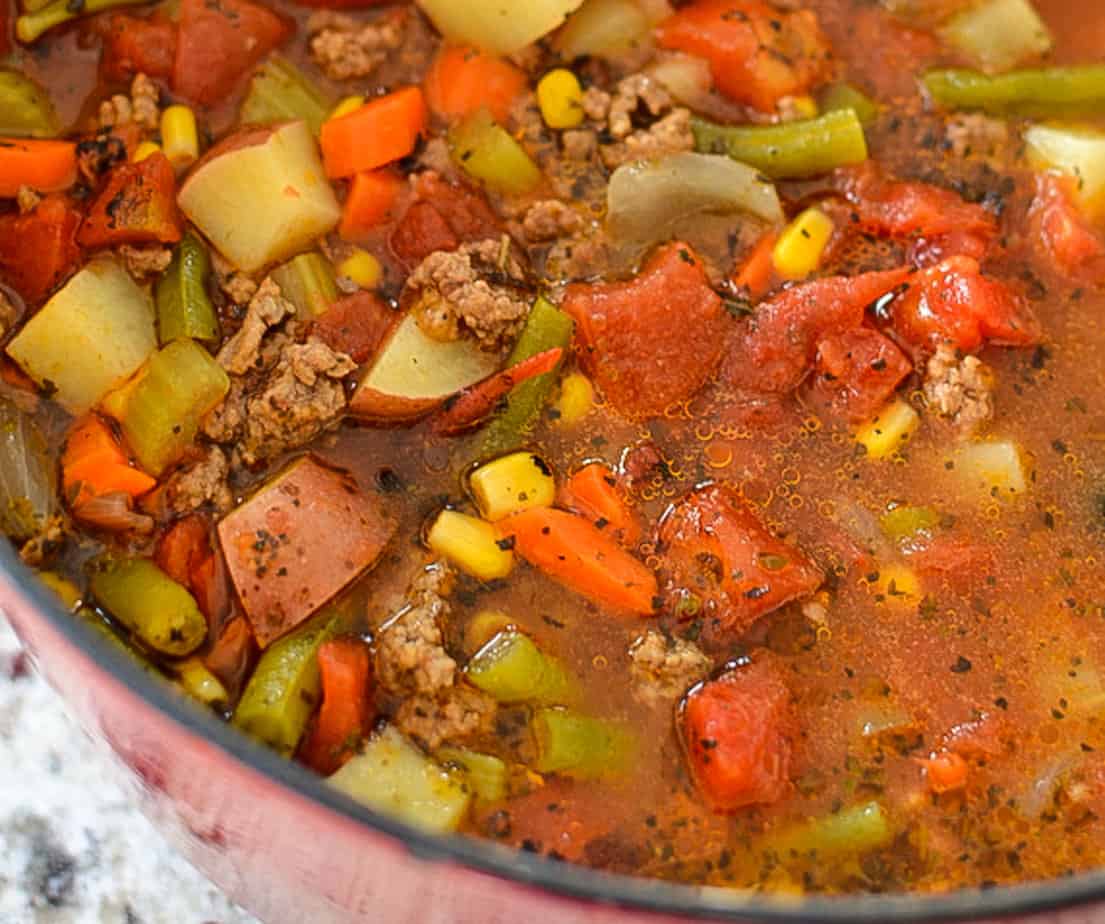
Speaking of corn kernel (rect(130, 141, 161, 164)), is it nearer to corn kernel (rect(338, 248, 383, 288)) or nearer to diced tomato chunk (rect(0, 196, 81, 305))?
diced tomato chunk (rect(0, 196, 81, 305))

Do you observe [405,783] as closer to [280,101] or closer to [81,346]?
[81,346]

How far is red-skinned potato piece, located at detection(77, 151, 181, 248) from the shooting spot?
3377mm

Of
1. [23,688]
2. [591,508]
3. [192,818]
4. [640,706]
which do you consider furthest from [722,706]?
[23,688]

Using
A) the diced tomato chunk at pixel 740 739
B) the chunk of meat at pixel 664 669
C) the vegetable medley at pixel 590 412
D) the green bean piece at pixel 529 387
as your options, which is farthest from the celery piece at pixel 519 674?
the green bean piece at pixel 529 387

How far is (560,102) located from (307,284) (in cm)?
81

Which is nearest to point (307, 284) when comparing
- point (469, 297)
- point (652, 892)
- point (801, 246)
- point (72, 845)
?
point (469, 297)

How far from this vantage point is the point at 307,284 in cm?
341

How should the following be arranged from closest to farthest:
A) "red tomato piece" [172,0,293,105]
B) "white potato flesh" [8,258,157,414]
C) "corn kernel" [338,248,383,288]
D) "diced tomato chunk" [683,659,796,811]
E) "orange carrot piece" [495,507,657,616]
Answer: "diced tomato chunk" [683,659,796,811] → "orange carrot piece" [495,507,657,616] → "white potato flesh" [8,258,157,414] → "corn kernel" [338,248,383,288] → "red tomato piece" [172,0,293,105]

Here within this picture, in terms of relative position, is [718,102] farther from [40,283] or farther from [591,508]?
[40,283]

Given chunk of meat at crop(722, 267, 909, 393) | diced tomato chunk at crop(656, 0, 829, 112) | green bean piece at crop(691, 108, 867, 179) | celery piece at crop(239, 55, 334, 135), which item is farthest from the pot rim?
diced tomato chunk at crop(656, 0, 829, 112)

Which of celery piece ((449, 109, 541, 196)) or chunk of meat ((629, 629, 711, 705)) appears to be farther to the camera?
celery piece ((449, 109, 541, 196))

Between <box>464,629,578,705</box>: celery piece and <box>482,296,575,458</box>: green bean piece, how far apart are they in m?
0.47

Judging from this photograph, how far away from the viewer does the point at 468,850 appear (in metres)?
1.98

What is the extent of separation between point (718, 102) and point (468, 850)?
246 cm
